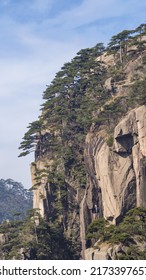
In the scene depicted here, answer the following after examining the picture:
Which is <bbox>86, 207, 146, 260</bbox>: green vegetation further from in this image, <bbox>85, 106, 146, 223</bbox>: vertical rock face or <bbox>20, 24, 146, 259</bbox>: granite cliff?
<bbox>85, 106, 146, 223</bbox>: vertical rock face

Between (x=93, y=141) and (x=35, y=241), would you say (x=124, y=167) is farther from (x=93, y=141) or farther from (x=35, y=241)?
(x=35, y=241)

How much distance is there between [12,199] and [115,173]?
8502 cm

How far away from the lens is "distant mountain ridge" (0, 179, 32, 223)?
126 m

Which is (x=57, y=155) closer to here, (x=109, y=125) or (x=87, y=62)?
(x=109, y=125)

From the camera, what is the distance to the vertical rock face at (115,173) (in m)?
46.4

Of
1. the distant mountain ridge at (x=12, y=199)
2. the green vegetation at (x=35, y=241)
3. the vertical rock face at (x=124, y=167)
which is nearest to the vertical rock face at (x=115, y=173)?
the vertical rock face at (x=124, y=167)

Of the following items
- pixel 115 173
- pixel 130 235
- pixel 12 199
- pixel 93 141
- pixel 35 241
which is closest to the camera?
pixel 130 235

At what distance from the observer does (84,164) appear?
181 ft

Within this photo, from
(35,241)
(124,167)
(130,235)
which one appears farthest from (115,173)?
(130,235)

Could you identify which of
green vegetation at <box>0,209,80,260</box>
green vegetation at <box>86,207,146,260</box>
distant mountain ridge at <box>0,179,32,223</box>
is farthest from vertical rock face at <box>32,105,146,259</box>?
distant mountain ridge at <box>0,179,32,223</box>

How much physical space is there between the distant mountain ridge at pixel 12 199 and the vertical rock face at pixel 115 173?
71.7 meters

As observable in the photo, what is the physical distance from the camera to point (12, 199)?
13050 cm

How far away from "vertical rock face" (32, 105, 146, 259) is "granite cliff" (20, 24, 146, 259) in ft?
0.27
